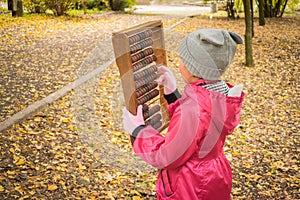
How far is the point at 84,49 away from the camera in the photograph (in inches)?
353

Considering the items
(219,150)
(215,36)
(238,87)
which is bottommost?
(219,150)

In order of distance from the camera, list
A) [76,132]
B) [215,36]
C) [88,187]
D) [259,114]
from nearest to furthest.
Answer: [215,36]
[88,187]
[76,132]
[259,114]

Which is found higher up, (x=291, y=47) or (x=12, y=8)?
(x=12, y=8)

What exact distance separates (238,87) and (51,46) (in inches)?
291

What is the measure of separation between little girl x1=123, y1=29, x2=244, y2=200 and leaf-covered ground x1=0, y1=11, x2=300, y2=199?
6.79 feet

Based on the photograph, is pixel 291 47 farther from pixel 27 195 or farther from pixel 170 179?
pixel 170 179

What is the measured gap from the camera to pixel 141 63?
8.04 feet

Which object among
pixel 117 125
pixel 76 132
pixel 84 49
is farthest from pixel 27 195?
pixel 84 49

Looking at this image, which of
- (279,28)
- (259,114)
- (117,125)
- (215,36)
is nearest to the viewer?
(215,36)

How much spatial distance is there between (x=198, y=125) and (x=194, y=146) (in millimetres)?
114

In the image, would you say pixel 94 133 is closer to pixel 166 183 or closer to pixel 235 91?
pixel 166 183

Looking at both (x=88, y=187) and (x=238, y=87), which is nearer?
(x=238, y=87)

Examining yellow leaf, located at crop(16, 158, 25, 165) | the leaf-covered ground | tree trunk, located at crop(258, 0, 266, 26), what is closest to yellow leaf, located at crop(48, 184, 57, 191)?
the leaf-covered ground

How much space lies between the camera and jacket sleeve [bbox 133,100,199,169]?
1.94 metres
